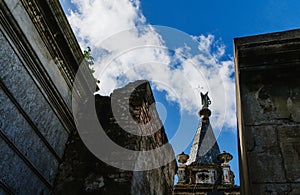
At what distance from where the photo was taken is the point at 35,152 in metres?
3.56

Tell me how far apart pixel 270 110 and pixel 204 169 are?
58.9 feet

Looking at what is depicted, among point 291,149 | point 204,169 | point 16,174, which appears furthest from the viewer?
point 204,169

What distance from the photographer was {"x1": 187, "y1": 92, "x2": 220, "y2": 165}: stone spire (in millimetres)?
20984

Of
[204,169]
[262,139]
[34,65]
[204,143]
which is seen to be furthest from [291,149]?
[204,143]

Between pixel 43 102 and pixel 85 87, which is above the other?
pixel 85 87

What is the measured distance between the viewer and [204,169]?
19.3 meters

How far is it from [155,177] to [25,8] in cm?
295

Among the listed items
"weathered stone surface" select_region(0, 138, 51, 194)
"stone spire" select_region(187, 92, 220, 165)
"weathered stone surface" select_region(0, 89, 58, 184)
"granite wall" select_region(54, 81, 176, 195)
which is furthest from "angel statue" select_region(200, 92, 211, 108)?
"weathered stone surface" select_region(0, 138, 51, 194)

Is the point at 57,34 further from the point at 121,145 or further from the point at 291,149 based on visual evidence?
the point at 291,149

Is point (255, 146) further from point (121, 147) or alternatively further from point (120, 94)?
point (120, 94)

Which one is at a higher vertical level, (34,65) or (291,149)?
(34,65)

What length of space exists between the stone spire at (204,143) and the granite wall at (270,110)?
1857 centimetres

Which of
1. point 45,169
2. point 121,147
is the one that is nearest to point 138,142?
point 121,147

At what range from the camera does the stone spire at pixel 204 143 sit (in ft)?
68.8
